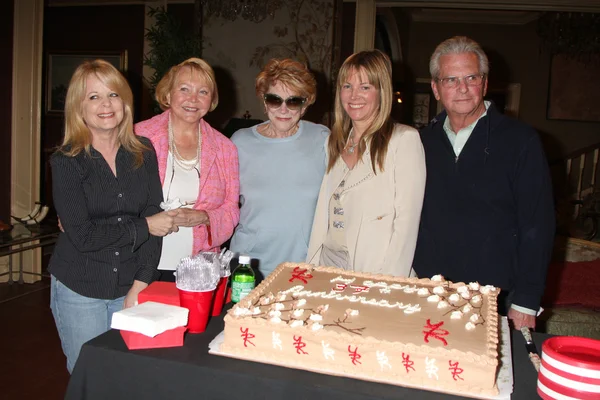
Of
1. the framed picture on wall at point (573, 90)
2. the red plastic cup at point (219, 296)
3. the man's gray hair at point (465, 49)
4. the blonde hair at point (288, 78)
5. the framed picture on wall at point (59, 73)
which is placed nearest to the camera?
the red plastic cup at point (219, 296)

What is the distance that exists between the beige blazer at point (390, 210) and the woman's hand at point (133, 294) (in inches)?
33.2

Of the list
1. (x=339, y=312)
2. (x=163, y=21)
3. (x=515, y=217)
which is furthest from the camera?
(x=163, y=21)

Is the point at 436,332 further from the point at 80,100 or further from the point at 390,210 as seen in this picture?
the point at 80,100

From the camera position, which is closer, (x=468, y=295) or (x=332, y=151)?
(x=468, y=295)

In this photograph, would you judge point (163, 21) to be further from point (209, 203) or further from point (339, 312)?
point (339, 312)

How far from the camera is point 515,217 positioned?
2139mm

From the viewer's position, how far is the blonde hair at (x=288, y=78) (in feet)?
8.01

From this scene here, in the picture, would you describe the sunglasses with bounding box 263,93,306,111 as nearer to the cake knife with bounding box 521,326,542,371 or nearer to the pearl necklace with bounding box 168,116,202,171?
the pearl necklace with bounding box 168,116,202,171

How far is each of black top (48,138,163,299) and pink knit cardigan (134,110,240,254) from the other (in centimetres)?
24

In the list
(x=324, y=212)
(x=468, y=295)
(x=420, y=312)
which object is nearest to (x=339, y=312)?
(x=420, y=312)

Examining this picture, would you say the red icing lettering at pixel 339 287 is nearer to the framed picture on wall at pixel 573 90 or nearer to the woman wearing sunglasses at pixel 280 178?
the woman wearing sunglasses at pixel 280 178

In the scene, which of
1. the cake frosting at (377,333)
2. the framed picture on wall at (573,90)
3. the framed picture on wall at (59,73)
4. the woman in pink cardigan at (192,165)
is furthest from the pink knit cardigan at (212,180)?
the framed picture on wall at (573,90)

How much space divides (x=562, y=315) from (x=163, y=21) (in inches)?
163

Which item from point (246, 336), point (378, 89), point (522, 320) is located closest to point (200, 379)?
point (246, 336)
